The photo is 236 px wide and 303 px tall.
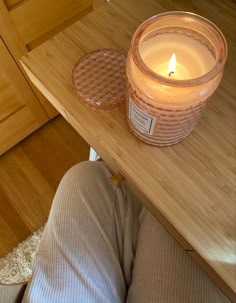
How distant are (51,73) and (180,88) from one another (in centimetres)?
20

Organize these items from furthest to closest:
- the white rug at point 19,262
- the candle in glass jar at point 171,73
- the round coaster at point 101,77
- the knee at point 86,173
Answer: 1. the white rug at point 19,262
2. the knee at point 86,173
3. the round coaster at point 101,77
4. the candle in glass jar at point 171,73

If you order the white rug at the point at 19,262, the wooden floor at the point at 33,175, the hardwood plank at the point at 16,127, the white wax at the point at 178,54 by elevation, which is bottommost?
the white rug at the point at 19,262

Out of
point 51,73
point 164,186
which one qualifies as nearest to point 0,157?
point 51,73

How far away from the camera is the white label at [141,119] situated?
0.31m

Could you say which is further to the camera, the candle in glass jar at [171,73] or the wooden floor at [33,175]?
the wooden floor at [33,175]

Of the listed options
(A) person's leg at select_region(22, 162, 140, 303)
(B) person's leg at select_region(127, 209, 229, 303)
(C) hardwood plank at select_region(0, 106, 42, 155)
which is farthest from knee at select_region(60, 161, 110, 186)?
(C) hardwood plank at select_region(0, 106, 42, 155)

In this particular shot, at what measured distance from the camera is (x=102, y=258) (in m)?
0.50

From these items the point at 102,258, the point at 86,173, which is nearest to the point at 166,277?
the point at 102,258

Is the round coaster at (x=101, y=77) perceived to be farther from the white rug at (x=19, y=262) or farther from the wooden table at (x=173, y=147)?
the white rug at (x=19, y=262)

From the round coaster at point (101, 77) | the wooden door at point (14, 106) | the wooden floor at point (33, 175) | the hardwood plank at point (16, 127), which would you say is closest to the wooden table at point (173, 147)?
the round coaster at point (101, 77)

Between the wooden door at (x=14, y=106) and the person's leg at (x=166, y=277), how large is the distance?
1.67 ft

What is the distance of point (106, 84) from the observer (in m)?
0.41

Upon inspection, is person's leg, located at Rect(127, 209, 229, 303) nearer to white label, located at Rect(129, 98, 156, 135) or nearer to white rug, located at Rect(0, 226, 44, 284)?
white label, located at Rect(129, 98, 156, 135)

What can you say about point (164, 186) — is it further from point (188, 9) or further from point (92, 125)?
point (188, 9)
